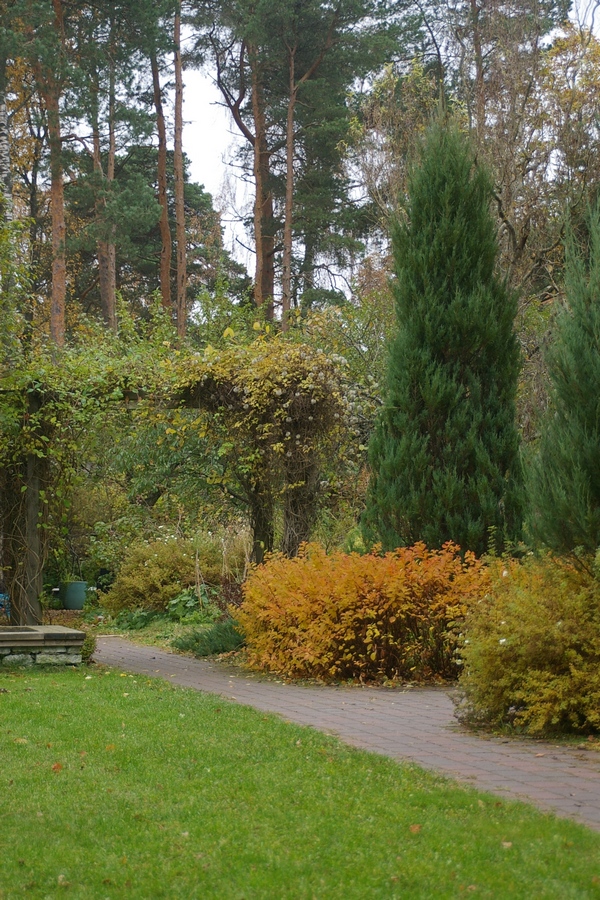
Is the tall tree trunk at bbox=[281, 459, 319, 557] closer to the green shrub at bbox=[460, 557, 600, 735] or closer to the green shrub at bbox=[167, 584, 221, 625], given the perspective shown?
the green shrub at bbox=[167, 584, 221, 625]

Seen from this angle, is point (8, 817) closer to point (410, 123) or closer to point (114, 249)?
point (410, 123)

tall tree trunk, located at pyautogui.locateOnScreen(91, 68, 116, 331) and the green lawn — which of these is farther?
tall tree trunk, located at pyautogui.locateOnScreen(91, 68, 116, 331)

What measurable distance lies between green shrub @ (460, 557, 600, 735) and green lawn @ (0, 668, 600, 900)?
4.19 ft

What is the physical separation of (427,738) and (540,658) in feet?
3.00

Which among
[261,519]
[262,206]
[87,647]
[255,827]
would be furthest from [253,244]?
[255,827]

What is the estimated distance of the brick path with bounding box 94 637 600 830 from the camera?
4.70 metres

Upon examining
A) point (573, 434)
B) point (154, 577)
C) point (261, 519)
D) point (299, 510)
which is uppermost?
point (573, 434)

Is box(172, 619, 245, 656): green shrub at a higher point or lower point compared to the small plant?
higher

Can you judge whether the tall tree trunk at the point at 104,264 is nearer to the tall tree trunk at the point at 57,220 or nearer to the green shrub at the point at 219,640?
the tall tree trunk at the point at 57,220

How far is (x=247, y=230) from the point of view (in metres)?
27.4

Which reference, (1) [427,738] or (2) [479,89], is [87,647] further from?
(2) [479,89]

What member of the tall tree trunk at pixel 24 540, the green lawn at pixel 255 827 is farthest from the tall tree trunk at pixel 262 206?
the green lawn at pixel 255 827

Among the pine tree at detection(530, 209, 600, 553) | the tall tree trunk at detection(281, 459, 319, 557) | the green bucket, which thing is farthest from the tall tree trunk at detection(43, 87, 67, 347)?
the pine tree at detection(530, 209, 600, 553)

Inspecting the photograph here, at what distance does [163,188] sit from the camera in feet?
84.6
